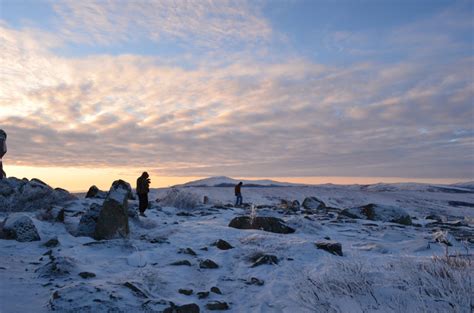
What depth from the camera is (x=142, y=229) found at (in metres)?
12.0

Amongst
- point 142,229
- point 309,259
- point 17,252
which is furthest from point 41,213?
point 309,259

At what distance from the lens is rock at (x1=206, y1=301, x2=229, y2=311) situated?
5578 millimetres

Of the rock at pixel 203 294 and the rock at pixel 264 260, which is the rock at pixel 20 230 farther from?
the rock at pixel 264 260

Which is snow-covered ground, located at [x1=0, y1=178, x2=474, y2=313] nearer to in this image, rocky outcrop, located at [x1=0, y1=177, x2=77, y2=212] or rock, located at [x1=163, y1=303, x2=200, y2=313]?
rock, located at [x1=163, y1=303, x2=200, y2=313]

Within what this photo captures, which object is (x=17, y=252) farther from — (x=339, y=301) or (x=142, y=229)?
(x=339, y=301)

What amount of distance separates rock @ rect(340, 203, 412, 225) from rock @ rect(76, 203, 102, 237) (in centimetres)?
1153

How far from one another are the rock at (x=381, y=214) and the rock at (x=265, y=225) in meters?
6.73

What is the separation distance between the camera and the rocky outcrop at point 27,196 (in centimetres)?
1476

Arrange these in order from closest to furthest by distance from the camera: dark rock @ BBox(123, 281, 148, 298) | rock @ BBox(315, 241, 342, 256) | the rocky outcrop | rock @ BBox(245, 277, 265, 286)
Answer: dark rock @ BBox(123, 281, 148, 298), rock @ BBox(245, 277, 265, 286), rock @ BBox(315, 241, 342, 256), the rocky outcrop

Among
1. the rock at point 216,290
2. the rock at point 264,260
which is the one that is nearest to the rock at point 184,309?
the rock at point 216,290

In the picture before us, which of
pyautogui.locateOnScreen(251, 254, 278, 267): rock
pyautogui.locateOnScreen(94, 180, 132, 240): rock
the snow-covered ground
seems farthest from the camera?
pyautogui.locateOnScreen(94, 180, 132, 240): rock

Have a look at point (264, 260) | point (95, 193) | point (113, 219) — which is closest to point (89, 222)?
point (113, 219)

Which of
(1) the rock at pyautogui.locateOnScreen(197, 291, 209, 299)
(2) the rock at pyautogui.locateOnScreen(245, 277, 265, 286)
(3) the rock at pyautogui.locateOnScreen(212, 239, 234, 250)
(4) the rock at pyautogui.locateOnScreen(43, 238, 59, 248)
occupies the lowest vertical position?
(1) the rock at pyautogui.locateOnScreen(197, 291, 209, 299)

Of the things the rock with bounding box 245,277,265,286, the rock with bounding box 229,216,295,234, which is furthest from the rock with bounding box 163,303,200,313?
the rock with bounding box 229,216,295,234
